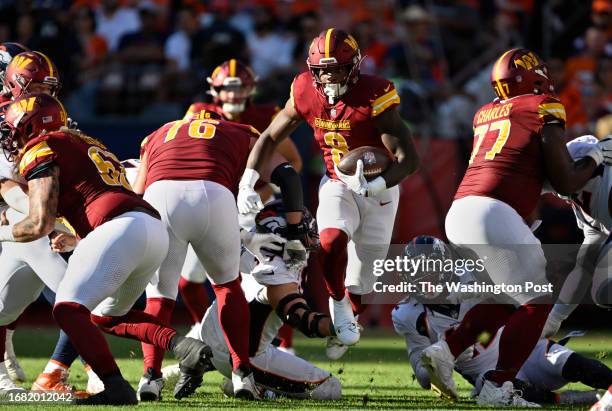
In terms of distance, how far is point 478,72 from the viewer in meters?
12.5

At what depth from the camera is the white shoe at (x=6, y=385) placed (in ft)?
20.7

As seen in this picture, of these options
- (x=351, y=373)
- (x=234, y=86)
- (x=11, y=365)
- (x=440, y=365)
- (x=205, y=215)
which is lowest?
(x=351, y=373)

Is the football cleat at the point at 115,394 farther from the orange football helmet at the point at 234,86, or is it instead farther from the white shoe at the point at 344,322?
the orange football helmet at the point at 234,86

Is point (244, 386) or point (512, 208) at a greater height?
point (512, 208)

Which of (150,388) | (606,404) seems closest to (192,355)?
(150,388)

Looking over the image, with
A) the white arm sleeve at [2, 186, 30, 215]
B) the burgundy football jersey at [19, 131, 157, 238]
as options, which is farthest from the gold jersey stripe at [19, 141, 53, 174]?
the white arm sleeve at [2, 186, 30, 215]

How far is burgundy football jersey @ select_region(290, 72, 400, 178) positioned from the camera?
22.0ft

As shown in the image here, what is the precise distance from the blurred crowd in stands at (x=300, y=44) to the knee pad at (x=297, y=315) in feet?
17.4

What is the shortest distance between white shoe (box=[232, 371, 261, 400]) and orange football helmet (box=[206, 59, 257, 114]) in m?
3.11

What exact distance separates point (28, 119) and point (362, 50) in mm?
7349

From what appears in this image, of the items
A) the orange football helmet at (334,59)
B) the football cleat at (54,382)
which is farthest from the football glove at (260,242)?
the football cleat at (54,382)

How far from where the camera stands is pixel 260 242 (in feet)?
21.4

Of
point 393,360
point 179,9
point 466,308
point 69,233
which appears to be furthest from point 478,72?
point 69,233

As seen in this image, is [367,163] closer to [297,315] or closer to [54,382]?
[297,315]
